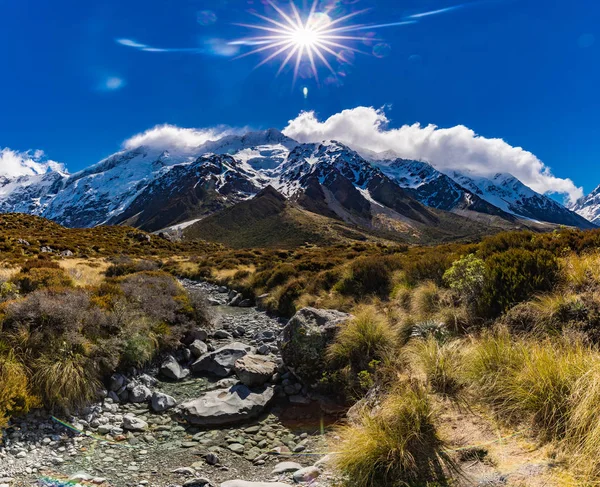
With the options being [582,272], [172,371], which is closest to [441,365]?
[582,272]

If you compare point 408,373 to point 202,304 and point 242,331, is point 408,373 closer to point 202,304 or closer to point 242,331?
point 242,331

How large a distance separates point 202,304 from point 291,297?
4.74 m

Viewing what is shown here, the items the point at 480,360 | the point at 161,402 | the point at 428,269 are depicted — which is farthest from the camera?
the point at 428,269

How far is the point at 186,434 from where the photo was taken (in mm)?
7039

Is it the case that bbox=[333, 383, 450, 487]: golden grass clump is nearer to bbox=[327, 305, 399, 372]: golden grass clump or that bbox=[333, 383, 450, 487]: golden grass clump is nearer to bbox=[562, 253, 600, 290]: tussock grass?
bbox=[327, 305, 399, 372]: golden grass clump

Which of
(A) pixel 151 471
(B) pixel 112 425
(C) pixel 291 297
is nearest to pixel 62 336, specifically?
(B) pixel 112 425

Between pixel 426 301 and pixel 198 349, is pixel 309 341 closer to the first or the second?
pixel 426 301

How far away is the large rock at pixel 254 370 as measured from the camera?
8875mm

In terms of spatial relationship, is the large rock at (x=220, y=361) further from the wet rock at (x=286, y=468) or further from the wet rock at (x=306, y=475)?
the wet rock at (x=306, y=475)

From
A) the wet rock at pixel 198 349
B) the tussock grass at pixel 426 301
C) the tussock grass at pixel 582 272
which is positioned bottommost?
the wet rock at pixel 198 349

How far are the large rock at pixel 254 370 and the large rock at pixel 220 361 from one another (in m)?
0.40

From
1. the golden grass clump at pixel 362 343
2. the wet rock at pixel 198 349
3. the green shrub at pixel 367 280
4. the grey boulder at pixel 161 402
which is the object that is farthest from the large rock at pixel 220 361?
the green shrub at pixel 367 280

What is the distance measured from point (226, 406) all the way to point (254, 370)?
4.76 feet

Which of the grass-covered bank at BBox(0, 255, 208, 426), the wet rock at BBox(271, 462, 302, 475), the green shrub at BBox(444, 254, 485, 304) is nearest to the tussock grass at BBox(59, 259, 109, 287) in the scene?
the grass-covered bank at BBox(0, 255, 208, 426)
